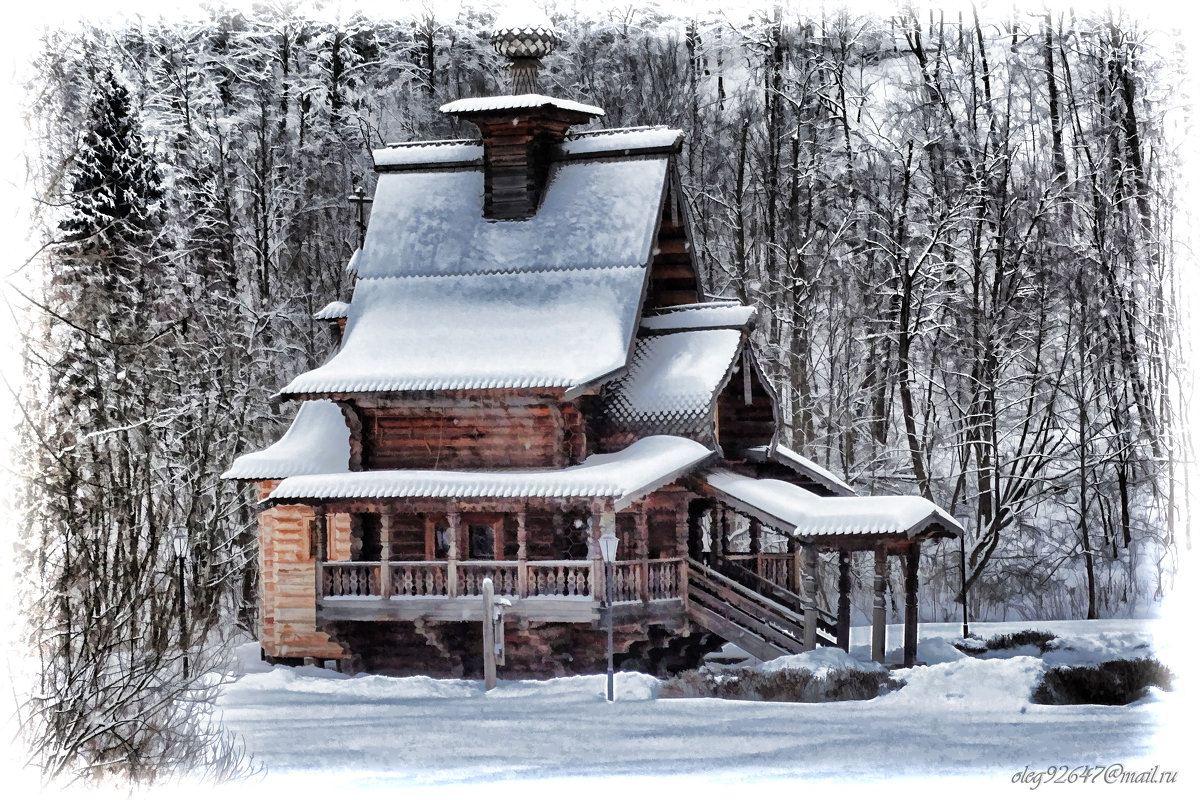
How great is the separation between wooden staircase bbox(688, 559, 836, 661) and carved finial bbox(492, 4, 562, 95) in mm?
9933

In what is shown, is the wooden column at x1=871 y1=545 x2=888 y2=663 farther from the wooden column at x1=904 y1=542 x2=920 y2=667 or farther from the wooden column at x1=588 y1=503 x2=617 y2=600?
the wooden column at x1=588 y1=503 x2=617 y2=600

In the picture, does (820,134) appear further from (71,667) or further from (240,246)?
(71,667)

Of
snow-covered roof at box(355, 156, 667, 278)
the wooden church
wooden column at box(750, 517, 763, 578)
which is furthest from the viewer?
wooden column at box(750, 517, 763, 578)

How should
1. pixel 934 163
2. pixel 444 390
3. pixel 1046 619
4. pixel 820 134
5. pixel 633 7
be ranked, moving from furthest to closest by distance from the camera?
pixel 820 134 < pixel 934 163 < pixel 633 7 < pixel 1046 619 < pixel 444 390

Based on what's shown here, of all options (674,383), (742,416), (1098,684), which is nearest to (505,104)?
(674,383)

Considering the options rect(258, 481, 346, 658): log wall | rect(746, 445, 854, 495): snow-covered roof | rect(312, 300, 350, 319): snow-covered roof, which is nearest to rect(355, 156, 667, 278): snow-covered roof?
rect(312, 300, 350, 319): snow-covered roof

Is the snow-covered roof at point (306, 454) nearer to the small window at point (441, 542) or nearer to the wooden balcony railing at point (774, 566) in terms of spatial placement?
the small window at point (441, 542)

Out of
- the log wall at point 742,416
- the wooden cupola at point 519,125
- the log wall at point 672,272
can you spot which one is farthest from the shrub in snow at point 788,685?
the wooden cupola at point 519,125

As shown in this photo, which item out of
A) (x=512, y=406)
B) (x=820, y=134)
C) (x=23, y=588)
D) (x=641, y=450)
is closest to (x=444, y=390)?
(x=512, y=406)

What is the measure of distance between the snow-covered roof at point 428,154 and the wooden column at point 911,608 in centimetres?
1139

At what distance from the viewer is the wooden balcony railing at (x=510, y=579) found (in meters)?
27.5

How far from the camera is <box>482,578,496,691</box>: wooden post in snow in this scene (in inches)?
1027

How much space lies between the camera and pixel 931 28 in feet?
136

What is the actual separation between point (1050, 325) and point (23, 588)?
107 ft
